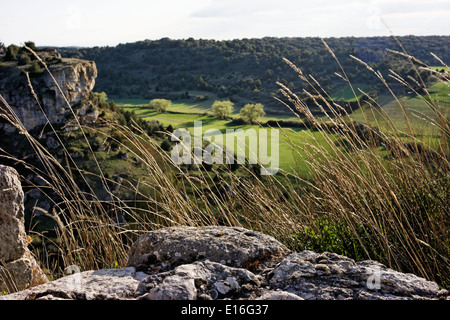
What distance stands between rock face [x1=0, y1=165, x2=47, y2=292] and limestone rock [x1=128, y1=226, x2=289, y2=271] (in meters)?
1.02

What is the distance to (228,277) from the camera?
1359 mm

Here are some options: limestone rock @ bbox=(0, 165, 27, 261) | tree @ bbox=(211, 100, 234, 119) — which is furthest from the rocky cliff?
limestone rock @ bbox=(0, 165, 27, 261)

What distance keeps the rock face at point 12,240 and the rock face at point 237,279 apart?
107cm

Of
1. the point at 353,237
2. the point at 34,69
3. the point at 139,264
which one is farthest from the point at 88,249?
the point at 34,69

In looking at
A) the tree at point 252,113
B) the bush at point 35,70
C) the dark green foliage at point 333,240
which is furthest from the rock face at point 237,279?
the tree at point 252,113

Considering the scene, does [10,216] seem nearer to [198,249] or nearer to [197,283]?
[198,249]

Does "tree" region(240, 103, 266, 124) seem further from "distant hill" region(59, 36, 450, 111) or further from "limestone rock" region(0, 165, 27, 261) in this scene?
"limestone rock" region(0, 165, 27, 261)

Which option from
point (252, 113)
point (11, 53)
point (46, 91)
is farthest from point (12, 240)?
point (11, 53)

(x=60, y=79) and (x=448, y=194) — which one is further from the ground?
(x=60, y=79)

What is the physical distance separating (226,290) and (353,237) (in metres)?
1.12

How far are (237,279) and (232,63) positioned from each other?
9814 cm

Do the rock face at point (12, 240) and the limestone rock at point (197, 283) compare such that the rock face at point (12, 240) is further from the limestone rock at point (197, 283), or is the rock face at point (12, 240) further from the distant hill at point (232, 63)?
the distant hill at point (232, 63)
